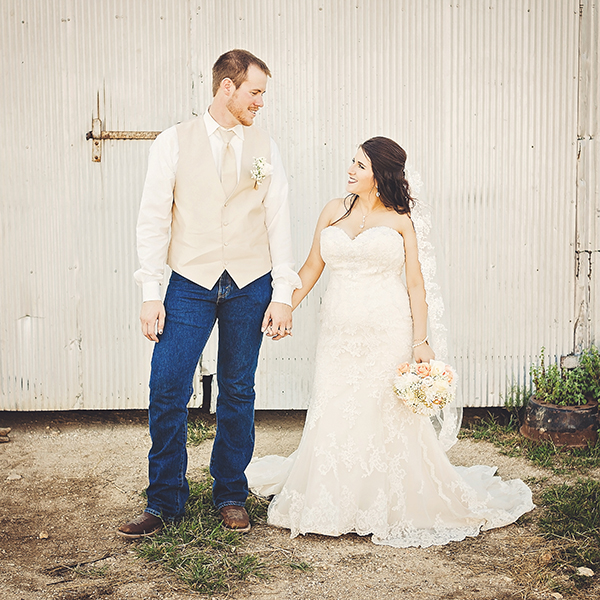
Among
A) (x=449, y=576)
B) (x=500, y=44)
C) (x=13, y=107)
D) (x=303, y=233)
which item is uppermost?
(x=500, y=44)

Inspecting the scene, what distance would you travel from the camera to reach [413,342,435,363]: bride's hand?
3.42 m

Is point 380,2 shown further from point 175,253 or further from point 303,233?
point 175,253

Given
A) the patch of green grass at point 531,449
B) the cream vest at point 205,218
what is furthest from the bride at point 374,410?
the patch of green grass at point 531,449

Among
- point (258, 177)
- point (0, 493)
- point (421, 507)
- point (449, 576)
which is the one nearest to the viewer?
point (449, 576)

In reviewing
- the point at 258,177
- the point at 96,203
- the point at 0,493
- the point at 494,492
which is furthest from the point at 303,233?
the point at 0,493

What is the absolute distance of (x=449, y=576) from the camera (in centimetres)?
283

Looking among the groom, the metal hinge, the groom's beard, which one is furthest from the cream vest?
the metal hinge

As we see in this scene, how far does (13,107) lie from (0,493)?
2517mm

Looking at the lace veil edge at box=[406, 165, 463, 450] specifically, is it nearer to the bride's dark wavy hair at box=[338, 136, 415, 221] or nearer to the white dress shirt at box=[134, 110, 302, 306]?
the bride's dark wavy hair at box=[338, 136, 415, 221]

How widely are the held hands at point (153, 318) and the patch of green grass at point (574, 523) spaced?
6.38 feet

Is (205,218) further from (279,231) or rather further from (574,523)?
(574,523)

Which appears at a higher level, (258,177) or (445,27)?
(445,27)

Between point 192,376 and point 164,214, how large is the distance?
0.71 metres

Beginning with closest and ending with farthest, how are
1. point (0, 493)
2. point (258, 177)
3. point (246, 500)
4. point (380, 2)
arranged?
point (258, 177)
point (246, 500)
point (0, 493)
point (380, 2)
